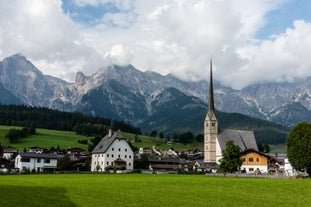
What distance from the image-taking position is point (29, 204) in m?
27.5

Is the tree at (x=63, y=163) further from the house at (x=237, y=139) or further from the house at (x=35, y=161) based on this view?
the house at (x=237, y=139)

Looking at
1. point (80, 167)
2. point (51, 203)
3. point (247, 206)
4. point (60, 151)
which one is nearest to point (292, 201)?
point (247, 206)

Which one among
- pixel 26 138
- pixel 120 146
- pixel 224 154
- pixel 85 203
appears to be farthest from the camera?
pixel 26 138

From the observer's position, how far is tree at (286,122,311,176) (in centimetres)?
8094

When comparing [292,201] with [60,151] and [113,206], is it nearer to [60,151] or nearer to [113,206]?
[113,206]

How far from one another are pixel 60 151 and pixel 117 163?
49535mm

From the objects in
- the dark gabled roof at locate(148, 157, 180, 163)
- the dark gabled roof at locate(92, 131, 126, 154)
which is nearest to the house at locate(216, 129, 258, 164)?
the dark gabled roof at locate(148, 157, 180, 163)

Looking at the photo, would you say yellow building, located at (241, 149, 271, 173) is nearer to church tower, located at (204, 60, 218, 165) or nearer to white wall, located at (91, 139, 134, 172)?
church tower, located at (204, 60, 218, 165)

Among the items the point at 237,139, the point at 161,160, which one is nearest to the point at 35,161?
the point at 161,160

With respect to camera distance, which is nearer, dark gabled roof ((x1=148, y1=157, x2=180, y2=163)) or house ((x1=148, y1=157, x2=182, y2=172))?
house ((x1=148, y1=157, x2=182, y2=172))

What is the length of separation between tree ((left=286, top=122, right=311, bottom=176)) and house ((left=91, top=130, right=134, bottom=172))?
5996 cm

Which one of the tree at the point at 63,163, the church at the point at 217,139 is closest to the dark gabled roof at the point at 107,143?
the tree at the point at 63,163

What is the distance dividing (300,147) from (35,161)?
80.4 meters

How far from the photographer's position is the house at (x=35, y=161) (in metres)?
126
